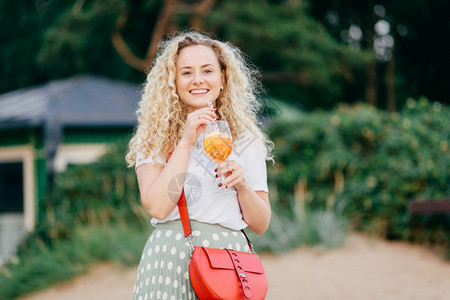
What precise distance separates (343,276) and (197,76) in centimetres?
456

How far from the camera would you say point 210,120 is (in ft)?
7.61

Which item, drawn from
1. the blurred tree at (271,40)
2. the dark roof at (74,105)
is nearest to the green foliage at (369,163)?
the dark roof at (74,105)

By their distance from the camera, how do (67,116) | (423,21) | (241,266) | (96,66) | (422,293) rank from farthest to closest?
(423,21)
(96,66)
(67,116)
(422,293)
(241,266)

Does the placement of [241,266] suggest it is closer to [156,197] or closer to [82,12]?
[156,197]

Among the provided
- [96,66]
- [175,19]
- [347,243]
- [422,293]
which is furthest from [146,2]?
[422,293]

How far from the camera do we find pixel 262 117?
3.49 m

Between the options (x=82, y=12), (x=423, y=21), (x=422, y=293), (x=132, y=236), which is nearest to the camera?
(x=422, y=293)

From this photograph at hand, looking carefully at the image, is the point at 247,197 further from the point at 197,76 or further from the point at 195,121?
the point at 197,76

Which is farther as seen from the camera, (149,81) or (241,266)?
(149,81)

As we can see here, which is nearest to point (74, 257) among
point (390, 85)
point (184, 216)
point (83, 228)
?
point (83, 228)

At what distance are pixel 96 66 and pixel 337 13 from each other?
10.2 m

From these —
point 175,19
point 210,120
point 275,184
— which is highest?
point 175,19

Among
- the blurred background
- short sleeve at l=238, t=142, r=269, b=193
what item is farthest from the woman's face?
the blurred background

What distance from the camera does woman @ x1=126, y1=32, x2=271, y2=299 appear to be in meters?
2.32
